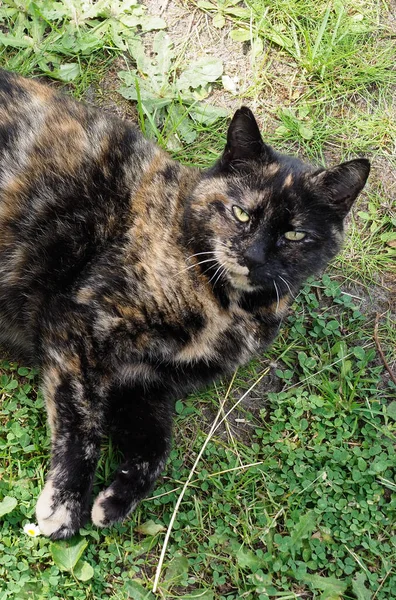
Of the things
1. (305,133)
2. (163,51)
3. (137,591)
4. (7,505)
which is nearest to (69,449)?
(7,505)

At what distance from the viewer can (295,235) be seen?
3057 millimetres

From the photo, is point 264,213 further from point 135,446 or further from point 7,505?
point 7,505

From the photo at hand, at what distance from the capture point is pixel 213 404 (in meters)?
3.56

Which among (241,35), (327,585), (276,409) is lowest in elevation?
(327,585)

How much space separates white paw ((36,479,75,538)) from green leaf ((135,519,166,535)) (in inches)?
15.1

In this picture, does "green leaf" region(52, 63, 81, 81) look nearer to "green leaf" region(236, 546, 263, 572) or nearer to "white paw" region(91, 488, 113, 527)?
"white paw" region(91, 488, 113, 527)

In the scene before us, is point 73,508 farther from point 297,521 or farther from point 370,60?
point 370,60

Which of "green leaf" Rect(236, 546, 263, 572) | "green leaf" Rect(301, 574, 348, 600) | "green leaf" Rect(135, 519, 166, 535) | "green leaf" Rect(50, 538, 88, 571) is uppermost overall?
"green leaf" Rect(50, 538, 88, 571)

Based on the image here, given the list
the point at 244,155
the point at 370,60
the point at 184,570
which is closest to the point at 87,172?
the point at 244,155

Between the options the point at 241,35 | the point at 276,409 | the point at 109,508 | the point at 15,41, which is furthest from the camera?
the point at 241,35

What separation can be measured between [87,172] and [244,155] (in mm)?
766

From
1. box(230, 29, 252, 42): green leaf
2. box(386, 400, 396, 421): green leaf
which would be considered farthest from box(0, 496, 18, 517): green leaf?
box(230, 29, 252, 42): green leaf

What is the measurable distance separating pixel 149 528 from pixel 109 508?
0.27 metres

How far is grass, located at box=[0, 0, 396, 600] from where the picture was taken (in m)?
3.09
